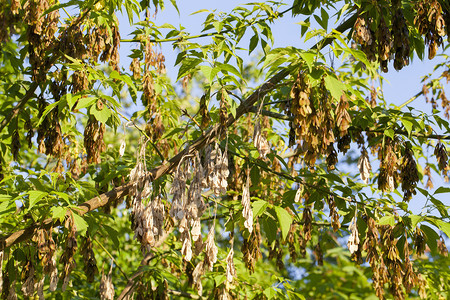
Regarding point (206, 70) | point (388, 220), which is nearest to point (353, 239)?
point (388, 220)

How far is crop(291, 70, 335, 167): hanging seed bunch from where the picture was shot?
2.45 metres

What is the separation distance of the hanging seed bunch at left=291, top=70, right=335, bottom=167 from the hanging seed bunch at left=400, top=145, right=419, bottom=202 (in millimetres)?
810

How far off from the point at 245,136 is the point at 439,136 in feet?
8.05

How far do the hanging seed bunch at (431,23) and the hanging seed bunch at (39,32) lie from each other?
7.63 ft

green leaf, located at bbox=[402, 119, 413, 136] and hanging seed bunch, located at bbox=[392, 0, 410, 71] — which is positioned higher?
hanging seed bunch, located at bbox=[392, 0, 410, 71]

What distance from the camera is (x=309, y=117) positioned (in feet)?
8.23

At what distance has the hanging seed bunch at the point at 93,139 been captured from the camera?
282 centimetres

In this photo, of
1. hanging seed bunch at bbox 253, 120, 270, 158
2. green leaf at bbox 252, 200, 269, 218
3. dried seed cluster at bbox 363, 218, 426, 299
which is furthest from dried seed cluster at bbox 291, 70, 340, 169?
dried seed cluster at bbox 363, 218, 426, 299

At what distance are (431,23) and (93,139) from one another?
203 cm

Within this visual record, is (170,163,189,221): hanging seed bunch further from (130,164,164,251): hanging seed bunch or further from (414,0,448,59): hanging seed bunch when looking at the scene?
(414,0,448,59): hanging seed bunch

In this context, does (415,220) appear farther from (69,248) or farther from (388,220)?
(69,248)

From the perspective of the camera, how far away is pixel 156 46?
416 centimetres

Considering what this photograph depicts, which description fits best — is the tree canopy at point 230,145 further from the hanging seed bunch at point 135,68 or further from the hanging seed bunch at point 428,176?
the hanging seed bunch at point 428,176

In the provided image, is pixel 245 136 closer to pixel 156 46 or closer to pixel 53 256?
pixel 156 46
